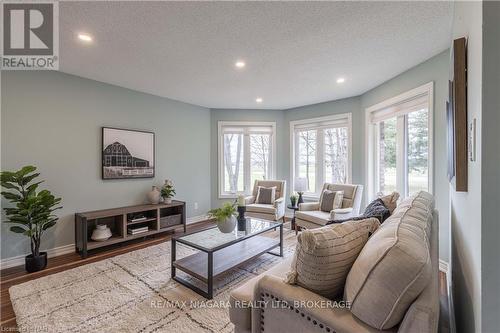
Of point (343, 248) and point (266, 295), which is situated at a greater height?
point (343, 248)

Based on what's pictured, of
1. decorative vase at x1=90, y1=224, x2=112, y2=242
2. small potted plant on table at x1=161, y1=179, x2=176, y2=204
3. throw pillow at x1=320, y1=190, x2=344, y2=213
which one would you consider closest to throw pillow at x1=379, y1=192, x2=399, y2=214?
throw pillow at x1=320, y1=190, x2=344, y2=213

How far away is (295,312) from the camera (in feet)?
3.55

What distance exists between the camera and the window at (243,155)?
16.9 feet

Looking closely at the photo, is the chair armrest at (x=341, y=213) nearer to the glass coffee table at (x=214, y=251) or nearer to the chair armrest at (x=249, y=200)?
the glass coffee table at (x=214, y=251)

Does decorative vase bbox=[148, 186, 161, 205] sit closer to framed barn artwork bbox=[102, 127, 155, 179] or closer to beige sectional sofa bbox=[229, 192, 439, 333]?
framed barn artwork bbox=[102, 127, 155, 179]

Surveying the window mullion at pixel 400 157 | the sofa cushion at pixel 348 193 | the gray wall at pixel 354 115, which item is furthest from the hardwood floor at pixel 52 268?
the window mullion at pixel 400 157

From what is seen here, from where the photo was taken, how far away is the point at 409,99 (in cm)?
307

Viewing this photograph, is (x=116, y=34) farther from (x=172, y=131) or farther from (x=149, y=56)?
(x=172, y=131)

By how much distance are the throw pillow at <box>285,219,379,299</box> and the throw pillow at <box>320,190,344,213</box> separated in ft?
8.53

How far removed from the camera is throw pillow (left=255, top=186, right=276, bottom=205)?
4336 mm

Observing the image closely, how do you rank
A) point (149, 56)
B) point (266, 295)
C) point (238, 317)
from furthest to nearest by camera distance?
point (149, 56), point (238, 317), point (266, 295)
